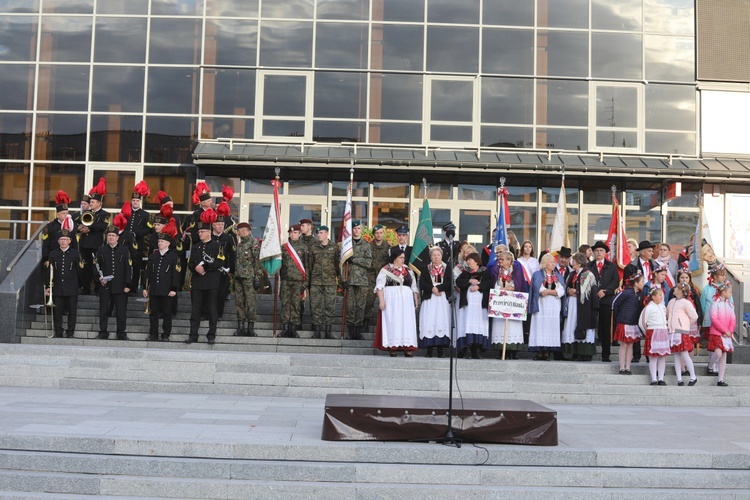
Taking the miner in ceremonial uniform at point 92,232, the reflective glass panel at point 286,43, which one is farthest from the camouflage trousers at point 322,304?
the reflective glass panel at point 286,43

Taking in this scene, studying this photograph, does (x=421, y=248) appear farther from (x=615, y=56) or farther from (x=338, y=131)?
(x=615, y=56)

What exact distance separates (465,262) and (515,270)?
36.1 inches

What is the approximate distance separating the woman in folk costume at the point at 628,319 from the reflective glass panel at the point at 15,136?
1756 centimetres

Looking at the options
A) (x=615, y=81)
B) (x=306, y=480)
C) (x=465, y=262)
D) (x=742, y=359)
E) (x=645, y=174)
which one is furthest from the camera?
(x=615, y=81)

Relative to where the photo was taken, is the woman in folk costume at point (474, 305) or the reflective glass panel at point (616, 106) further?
the reflective glass panel at point (616, 106)

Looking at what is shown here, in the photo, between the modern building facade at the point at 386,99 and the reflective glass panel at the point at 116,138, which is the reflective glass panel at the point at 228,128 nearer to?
the modern building facade at the point at 386,99

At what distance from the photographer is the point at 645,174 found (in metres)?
23.1

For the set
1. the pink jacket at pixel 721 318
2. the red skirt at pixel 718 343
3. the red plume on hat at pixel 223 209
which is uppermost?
the red plume on hat at pixel 223 209

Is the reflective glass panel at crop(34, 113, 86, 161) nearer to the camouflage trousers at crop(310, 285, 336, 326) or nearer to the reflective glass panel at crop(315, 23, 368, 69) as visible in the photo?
the reflective glass panel at crop(315, 23, 368, 69)

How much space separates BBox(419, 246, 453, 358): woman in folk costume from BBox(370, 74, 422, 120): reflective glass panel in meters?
10.3

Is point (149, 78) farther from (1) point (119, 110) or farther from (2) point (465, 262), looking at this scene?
(2) point (465, 262)

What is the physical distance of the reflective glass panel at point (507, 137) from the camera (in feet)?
79.5

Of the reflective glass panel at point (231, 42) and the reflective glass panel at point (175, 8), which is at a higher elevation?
the reflective glass panel at point (175, 8)

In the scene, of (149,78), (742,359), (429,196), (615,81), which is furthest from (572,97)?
(149,78)
